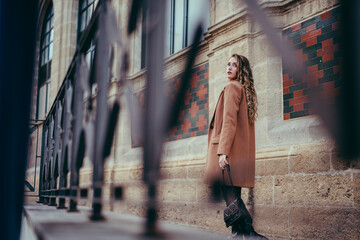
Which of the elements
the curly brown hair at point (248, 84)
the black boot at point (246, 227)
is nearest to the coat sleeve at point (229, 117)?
the curly brown hair at point (248, 84)

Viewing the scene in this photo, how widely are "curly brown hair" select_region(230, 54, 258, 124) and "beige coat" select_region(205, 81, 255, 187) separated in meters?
0.09

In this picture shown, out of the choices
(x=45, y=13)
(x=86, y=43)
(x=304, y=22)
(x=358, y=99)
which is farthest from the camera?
(x=45, y=13)

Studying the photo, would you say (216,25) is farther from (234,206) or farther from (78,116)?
(78,116)

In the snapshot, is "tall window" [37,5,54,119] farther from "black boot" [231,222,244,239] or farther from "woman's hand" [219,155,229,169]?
"black boot" [231,222,244,239]

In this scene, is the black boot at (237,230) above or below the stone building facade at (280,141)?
below

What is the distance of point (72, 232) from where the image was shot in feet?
2.35

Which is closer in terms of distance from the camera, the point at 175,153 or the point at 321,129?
the point at 321,129

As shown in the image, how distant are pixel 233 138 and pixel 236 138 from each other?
5cm

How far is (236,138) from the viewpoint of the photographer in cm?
308

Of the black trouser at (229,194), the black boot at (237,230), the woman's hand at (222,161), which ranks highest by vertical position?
the woman's hand at (222,161)

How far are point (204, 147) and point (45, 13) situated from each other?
10.6 metres

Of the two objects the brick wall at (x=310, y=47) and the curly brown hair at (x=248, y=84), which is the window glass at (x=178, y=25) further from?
the curly brown hair at (x=248, y=84)

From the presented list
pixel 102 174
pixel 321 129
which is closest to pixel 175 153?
pixel 102 174

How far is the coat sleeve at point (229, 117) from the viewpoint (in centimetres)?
298
